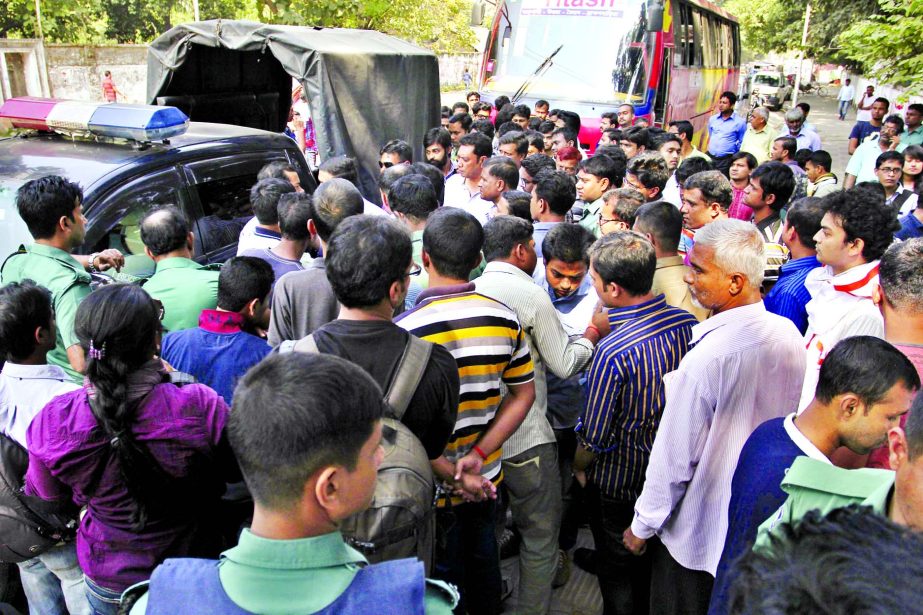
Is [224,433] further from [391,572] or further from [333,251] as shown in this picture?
[391,572]

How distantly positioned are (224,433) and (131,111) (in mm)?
3086

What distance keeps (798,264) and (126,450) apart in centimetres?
331

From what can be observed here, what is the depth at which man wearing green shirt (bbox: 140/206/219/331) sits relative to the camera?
317 centimetres

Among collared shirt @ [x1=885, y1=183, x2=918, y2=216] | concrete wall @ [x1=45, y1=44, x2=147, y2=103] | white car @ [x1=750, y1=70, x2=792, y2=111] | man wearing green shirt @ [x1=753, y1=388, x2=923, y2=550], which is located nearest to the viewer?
man wearing green shirt @ [x1=753, y1=388, x2=923, y2=550]

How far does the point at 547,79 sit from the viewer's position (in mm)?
10945

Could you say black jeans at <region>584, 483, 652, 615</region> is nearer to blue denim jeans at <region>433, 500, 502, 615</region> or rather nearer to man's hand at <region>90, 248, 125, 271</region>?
blue denim jeans at <region>433, 500, 502, 615</region>

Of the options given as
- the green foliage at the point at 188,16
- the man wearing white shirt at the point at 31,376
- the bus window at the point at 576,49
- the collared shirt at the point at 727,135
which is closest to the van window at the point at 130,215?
the man wearing white shirt at the point at 31,376

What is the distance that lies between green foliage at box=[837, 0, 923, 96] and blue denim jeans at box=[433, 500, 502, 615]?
5.66 metres

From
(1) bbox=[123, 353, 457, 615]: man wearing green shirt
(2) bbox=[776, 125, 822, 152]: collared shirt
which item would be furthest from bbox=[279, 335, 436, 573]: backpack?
(2) bbox=[776, 125, 822, 152]: collared shirt

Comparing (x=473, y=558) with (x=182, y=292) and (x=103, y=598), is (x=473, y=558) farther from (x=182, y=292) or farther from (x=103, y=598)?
(x=182, y=292)

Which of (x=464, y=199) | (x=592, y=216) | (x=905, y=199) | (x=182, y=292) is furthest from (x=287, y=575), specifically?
(x=905, y=199)

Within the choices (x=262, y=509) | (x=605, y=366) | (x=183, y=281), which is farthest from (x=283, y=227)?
(x=262, y=509)

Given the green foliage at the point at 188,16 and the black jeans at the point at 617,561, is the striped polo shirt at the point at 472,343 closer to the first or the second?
the black jeans at the point at 617,561

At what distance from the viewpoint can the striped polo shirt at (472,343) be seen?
248cm
